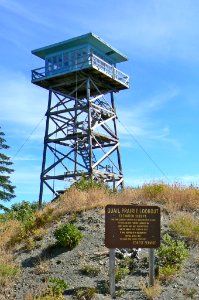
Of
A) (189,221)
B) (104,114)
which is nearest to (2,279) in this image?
(189,221)

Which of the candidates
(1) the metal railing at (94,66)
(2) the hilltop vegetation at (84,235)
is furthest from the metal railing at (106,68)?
(2) the hilltop vegetation at (84,235)

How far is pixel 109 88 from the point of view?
120ft

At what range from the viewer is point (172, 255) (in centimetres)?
1327

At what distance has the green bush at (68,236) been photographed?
1439 cm

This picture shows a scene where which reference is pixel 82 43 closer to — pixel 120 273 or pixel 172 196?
pixel 172 196

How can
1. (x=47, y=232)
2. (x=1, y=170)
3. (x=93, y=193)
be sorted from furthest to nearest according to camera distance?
1. (x=1, y=170)
2. (x=93, y=193)
3. (x=47, y=232)

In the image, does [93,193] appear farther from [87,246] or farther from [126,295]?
[126,295]

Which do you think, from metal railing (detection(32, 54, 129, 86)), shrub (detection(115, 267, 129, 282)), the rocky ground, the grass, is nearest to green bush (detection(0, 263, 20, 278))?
the rocky ground

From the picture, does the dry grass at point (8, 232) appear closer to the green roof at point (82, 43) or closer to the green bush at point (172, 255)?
the green bush at point (172, 255)

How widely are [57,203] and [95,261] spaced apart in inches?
208

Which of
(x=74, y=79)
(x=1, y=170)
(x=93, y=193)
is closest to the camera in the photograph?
(x=93, y=193)

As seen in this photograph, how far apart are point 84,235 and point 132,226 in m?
2.81

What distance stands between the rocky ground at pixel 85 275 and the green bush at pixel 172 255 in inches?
9.7

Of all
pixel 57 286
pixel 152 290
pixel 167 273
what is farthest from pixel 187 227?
pixel 57 286
